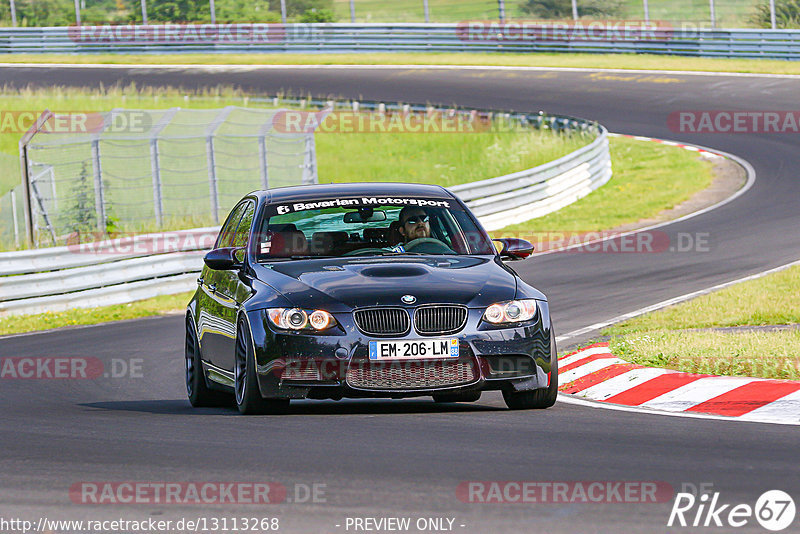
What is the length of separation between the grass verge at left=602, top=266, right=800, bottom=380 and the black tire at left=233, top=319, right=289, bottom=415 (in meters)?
3.03

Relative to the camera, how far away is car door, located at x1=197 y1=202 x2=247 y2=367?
360 inches

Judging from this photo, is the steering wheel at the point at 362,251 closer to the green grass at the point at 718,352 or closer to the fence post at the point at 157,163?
the green grass at the point at 718,352

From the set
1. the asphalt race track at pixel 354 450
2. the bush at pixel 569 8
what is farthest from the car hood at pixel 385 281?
the bush at pixel 569 8

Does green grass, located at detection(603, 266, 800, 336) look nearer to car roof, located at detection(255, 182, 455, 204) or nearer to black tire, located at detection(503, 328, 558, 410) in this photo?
car roof, located at detection(255, 182, 455, 204)

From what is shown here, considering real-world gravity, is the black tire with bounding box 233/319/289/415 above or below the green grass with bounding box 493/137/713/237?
above

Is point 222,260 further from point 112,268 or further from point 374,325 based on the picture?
point 112,268

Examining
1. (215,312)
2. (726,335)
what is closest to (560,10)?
(726,335)

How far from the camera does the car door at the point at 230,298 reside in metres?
8.81

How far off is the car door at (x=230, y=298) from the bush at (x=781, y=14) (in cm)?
3505

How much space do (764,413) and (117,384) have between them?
18.6ft

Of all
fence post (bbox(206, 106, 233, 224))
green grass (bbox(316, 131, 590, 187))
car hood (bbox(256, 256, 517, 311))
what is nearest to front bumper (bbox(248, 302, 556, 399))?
car hood (bbox(256, 256, 517, 311))

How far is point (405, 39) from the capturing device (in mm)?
49531

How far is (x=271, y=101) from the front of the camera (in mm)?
39406

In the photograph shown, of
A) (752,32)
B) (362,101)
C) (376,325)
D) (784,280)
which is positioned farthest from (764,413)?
(752,32)
